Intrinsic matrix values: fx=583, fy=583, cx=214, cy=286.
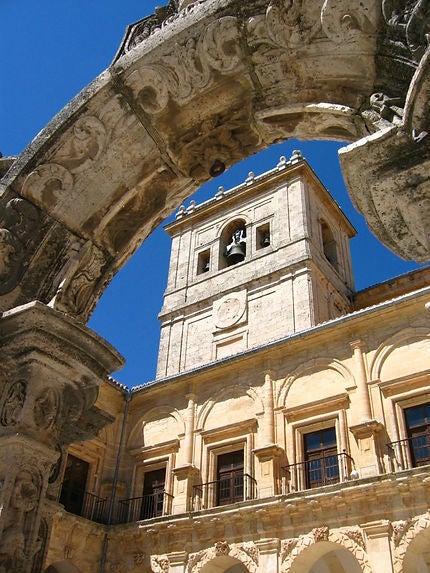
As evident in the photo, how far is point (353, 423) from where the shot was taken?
43.8 feet

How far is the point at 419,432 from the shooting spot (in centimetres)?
1266

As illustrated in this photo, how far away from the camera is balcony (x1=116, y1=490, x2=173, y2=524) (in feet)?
50.0

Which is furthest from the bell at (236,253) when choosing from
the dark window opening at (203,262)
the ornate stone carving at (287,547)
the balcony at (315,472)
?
the ornate stone carving at (287,547)

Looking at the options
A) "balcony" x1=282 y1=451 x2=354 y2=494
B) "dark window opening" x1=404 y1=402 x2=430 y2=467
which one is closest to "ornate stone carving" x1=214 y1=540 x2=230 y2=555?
"balcony" x1=282 y1=451 x2=354 y2=494

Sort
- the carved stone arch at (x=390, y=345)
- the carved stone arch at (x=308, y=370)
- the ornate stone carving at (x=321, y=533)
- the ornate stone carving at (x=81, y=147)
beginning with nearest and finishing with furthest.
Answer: the ornate stone carving at (x=81, y=147)
the ornate stone carving at (x=321, y=533)
the carved stone arch at (x=390, y=345)
the carved stone arch at (x=308, y=370)

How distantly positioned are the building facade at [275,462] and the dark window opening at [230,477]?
0.12 feet

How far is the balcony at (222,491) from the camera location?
14.1 m

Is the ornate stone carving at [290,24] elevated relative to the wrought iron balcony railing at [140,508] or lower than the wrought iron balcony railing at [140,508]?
lower

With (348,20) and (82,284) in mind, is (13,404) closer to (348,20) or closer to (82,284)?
(82,284)

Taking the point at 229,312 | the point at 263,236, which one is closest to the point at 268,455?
the point at 229,312

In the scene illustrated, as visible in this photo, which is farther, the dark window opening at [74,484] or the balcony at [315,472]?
the dark window opening at [74,484]

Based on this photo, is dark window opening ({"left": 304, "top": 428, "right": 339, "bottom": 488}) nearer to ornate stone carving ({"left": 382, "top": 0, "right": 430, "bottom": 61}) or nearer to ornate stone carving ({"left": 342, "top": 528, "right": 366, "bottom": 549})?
ornate stone carving ({"left": 342, "top": 528, "right": 366, "bottom": 549})

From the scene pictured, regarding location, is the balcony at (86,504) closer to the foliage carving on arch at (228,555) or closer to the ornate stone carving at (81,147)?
the foliage carving on arch at (228,555)

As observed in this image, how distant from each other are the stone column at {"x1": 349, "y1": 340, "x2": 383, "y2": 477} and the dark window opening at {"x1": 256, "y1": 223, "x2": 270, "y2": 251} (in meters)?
10.2
